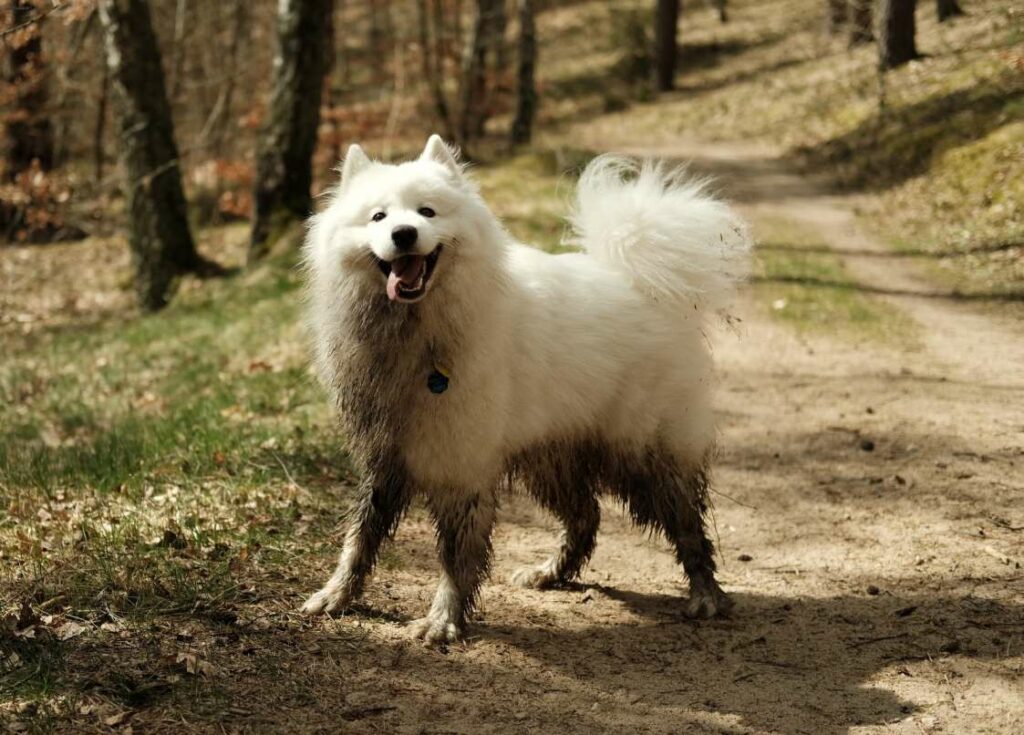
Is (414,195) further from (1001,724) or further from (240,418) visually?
(240,418)

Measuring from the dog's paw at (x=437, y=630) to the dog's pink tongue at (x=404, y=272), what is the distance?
155cm

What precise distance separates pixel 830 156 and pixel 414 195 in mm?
16053

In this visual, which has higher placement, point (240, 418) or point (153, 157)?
point (153, 157)

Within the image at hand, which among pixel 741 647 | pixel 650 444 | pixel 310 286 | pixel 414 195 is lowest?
pixel 741 647

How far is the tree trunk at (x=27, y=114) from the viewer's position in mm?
17750

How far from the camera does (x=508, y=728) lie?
4145mm

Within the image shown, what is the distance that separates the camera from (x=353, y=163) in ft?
15.9

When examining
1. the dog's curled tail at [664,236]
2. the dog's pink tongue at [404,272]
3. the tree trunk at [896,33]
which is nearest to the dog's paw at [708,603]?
the dog's curled tail at [664,236]

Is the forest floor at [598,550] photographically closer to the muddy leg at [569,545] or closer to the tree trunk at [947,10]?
the muddy leg at [569,545]

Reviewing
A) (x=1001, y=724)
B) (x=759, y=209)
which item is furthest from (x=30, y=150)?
(x=1001, y=724)

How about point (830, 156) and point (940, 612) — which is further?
point (830, 156)

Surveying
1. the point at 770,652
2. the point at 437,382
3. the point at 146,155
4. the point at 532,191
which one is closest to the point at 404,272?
the point at 437,382

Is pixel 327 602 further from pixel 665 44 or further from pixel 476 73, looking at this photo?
pixel 665 44

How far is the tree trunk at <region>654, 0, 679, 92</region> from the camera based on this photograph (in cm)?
2847
